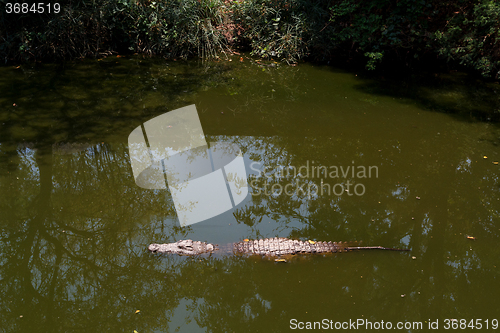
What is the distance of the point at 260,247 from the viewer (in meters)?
3.72

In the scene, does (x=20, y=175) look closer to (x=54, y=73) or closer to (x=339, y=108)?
(x=54, y=73)

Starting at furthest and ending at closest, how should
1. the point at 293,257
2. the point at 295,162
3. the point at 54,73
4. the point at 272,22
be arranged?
the point at 272,22 → the point at 54,73 → the point at 295,162 → the point at 293,257

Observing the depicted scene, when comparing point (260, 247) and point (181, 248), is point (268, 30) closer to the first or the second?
point (260, 247)

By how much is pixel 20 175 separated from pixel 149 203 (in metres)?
1.69

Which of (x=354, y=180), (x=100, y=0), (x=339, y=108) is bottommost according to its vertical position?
(x=354, y=180)

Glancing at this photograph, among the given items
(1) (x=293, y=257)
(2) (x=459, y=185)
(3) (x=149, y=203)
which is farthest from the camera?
(2) (x=459, y=185)

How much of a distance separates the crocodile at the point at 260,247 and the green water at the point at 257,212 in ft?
0.30

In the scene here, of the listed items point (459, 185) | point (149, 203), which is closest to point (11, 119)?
point (149, 203)

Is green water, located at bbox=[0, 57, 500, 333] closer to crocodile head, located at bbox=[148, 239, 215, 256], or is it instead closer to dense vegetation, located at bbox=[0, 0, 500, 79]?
crocodile head, located at bbox=[148, 239, 215, 256]

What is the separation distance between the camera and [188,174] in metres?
4.89

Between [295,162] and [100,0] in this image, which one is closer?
[295,162]

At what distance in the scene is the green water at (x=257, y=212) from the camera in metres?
3.27
